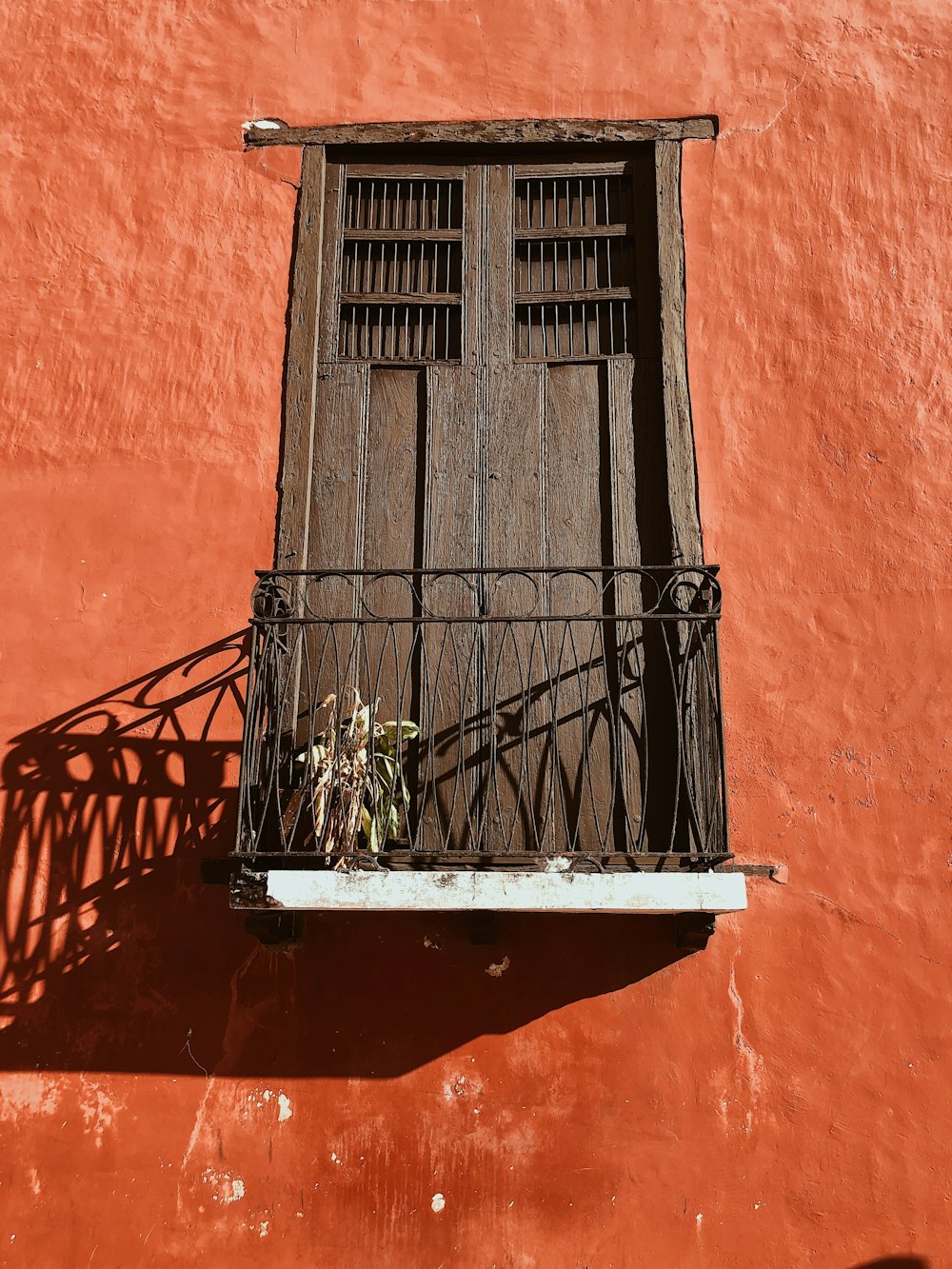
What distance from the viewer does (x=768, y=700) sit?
4508 millimetres

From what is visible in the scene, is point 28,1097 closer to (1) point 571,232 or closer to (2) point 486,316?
(2) point 486,316

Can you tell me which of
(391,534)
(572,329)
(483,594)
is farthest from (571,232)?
(483,594)

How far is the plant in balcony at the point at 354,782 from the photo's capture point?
13.1ft

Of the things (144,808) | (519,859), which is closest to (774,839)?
(519,859)

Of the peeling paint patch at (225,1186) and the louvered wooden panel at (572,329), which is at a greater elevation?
the louvered wooden panel at (572,329)

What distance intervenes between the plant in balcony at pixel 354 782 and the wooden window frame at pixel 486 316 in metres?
0.82

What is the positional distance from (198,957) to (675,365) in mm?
2875

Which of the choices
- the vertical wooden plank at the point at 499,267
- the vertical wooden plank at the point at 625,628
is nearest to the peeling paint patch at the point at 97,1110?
the vertical wooden plank at the point at 625,628

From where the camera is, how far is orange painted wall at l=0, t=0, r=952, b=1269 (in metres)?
3.98

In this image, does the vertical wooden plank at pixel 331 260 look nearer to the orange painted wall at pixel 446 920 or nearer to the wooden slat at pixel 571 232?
the orange painted wall at pixel 446 920

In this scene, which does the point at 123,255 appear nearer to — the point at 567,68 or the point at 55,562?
the point at 55,562

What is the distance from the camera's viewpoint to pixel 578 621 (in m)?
4.59

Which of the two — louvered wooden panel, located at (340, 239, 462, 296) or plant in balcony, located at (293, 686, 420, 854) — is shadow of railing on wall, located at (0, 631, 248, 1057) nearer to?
plant in balcony, located at (293, 686, 420, 854)

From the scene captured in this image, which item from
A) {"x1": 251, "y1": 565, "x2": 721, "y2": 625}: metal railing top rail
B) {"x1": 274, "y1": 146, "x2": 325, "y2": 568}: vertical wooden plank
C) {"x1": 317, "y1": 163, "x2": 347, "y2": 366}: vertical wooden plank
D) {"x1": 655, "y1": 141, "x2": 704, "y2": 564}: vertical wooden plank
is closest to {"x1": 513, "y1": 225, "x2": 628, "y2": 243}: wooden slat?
{"x1": 655, "y1": 141, "x2": 704, "y2": 564}: vertical wooden plank
